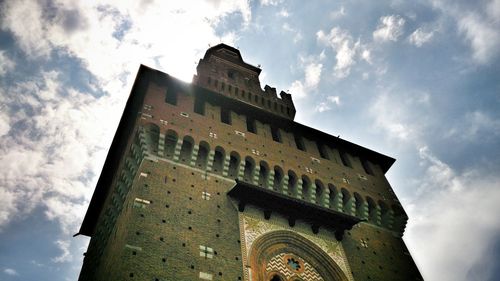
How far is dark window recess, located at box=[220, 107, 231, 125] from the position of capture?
1736 cm

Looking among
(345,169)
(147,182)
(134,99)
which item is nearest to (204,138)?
(147,182)

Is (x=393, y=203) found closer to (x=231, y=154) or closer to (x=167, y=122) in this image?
(x=231, y=154)

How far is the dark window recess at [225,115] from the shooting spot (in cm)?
1736

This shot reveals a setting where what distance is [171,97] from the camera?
16.9 meters

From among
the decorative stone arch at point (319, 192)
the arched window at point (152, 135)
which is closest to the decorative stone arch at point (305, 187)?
the decorative stone arch at point (319, 192)

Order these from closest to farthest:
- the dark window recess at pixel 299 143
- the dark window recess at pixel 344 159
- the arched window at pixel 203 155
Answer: the arched window at pixel 203 155, the dark window recess at pixel 299 143, the dark window recess at pixel 344 159

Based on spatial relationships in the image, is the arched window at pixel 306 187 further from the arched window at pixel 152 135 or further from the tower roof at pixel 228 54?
the tower roof at pixel 228 54

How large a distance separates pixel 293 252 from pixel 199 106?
756 cm

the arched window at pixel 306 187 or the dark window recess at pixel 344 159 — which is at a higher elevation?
the dark window recess at pixel 344 159

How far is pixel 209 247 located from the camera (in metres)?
11.9

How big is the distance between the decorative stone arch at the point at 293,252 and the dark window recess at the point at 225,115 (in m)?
5.75

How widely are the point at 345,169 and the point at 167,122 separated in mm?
8689

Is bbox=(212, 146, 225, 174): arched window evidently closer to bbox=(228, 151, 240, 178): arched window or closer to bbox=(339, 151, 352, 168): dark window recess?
bbox=(228, 151, 240, 178): arched window

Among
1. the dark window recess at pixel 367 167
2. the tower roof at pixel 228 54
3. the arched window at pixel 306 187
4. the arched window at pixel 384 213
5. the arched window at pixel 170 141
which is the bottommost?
the arched window at pixel 384 213
